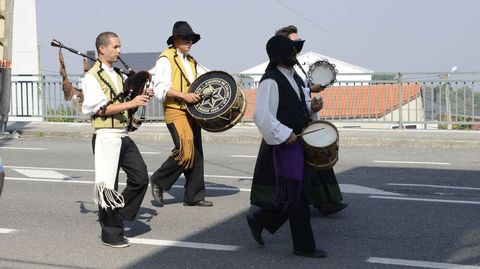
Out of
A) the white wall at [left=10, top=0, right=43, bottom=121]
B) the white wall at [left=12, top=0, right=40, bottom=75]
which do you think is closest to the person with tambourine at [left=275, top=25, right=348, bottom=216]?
the white wall at [left=10, top=0, right=43, bottom=121]

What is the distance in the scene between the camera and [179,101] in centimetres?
876

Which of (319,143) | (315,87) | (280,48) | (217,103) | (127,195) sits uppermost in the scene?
(280,48)

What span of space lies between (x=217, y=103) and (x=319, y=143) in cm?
206

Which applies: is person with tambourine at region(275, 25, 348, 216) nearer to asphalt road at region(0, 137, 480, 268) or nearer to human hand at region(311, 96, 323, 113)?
asphalt road at region(0, 137, 480, 268)

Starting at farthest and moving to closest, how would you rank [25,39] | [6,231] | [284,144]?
[25,39] → [6,231] → [284,144]

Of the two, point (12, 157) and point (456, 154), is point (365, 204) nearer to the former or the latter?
point (456, 154)

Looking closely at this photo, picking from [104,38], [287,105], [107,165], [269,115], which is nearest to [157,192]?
[107,165]

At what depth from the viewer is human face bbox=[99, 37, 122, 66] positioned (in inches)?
277

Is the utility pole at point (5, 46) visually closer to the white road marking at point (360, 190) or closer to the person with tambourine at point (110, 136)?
the white road marking at point (360, 190)

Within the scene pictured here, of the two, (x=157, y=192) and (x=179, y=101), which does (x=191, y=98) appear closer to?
(x=179, y=101)

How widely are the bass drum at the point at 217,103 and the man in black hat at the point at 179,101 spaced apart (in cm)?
12

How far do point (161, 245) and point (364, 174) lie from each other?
16.5 feet

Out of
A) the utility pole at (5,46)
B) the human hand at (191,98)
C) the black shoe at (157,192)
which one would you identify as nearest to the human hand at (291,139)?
the human hand at (191,98)

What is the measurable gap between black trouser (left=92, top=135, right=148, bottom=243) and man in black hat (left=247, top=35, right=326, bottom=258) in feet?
3.58
